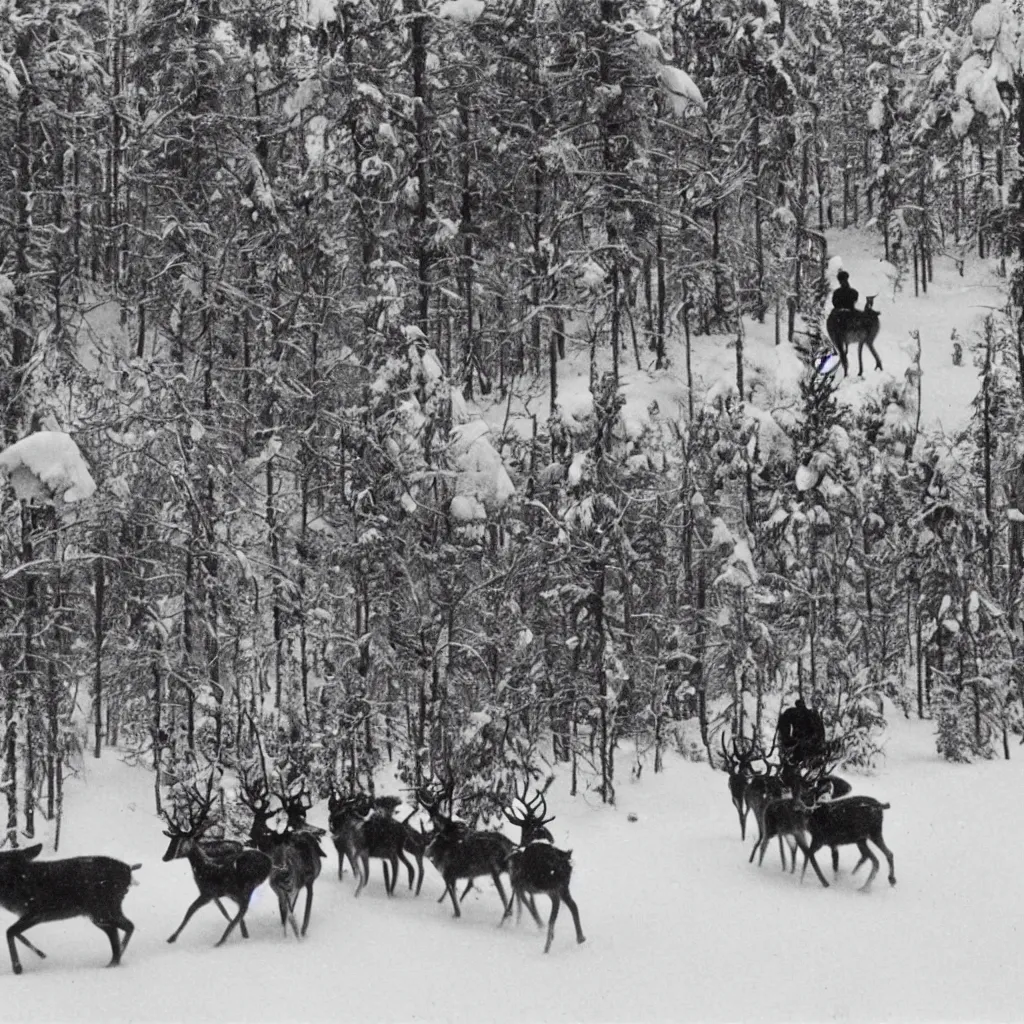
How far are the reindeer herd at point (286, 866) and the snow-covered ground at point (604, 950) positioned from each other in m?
0.37

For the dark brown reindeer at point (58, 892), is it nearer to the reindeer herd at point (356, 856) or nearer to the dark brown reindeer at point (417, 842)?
the reindeer herd at point (356, 856)

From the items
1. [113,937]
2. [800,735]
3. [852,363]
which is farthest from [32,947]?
[852,363]

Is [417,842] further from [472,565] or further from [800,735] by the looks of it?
[472,565]

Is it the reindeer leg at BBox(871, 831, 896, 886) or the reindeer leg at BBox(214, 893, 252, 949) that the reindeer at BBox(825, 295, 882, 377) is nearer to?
the reindeer leg at BBox(214, 893, 252, 949)

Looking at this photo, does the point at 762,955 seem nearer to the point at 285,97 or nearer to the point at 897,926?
the point at 897,926

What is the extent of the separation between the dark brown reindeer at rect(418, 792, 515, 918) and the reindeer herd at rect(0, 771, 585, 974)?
0.01 m

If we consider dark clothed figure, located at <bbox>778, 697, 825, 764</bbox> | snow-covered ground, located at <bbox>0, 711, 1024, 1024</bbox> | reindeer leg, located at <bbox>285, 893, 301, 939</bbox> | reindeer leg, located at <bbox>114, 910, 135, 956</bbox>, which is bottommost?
snow-covered ground, located at <bbox>0, 711, 1024, 1024</bbox>

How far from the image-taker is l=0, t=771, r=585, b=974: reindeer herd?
10.9 meters

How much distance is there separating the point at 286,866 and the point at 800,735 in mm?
9168

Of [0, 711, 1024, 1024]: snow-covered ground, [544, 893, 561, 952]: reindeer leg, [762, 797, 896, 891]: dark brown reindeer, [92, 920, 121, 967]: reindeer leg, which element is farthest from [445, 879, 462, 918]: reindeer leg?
[762, 797, 896, 891]: dark brown reindeer

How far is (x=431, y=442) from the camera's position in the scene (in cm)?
2048

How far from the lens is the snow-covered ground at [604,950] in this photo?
10281mm

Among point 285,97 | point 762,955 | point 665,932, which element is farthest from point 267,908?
point 285,97

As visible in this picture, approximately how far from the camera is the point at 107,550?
2000 cm
